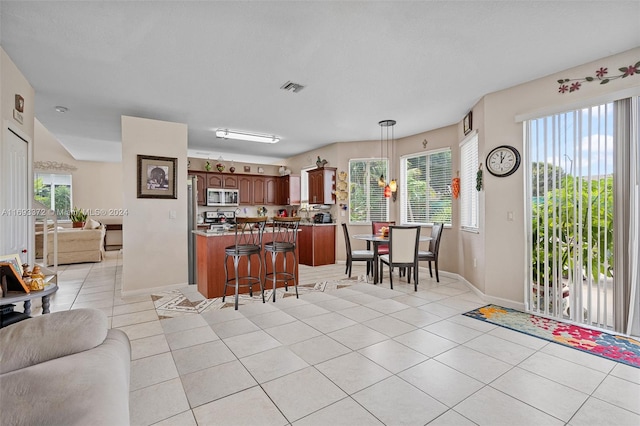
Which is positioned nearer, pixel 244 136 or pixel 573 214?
pixel 573 214

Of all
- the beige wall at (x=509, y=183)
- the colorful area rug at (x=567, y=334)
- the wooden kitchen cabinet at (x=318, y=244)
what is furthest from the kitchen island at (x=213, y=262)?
the beige wall at (x=509, y=183)

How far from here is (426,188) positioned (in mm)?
5934

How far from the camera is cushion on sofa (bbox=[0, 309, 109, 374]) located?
1.09m

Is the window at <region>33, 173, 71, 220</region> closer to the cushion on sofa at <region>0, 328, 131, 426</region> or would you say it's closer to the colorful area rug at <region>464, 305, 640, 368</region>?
the cushion on sofa at <region>0, 328, 131, 426</region>

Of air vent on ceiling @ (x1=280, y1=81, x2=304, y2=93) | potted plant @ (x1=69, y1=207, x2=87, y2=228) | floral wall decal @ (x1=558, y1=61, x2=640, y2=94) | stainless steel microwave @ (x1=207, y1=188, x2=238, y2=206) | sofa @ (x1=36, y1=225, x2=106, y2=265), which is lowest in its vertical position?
sofa @ (x1=36, y1=225, x2=106, y2=265)

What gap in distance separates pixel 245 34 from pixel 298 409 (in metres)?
2.92

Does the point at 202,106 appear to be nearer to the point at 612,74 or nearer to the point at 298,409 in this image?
the point at 298,409

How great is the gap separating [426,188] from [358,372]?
448 centimetres

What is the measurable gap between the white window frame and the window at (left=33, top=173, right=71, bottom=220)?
1051cm

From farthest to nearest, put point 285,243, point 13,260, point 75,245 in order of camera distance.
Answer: point 75,245 < point 285,243 < point 13,260

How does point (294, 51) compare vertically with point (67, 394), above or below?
above

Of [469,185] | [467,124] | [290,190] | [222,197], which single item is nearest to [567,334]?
[469,185]

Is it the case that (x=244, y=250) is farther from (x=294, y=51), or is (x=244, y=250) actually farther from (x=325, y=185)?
(x=325, y=185)

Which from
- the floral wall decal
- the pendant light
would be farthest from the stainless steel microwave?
the floral wall decal
